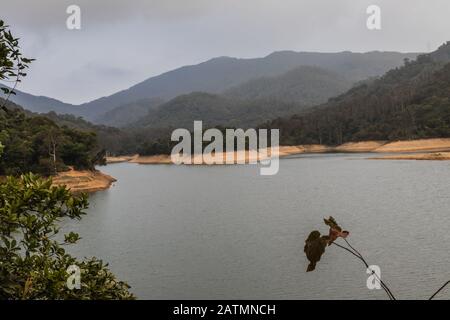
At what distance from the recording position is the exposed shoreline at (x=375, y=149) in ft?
252

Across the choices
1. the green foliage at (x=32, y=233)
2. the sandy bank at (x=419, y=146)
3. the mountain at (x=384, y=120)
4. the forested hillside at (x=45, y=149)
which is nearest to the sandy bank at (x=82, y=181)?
the forested hillside at (x=45, y=149)

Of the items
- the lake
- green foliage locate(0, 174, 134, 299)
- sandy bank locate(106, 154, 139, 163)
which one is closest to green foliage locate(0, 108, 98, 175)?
the lake

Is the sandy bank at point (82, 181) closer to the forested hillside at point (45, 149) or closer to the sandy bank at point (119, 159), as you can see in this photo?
the forested hillside at point (45, 149)

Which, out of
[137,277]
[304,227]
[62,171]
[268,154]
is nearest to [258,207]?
[304,227]

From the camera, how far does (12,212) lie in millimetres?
4836

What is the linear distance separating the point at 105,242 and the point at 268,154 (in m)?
89.8

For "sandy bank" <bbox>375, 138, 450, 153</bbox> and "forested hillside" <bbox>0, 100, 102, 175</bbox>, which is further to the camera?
"sandy bank" <bbox>375, 138, 450, 153</bbox>

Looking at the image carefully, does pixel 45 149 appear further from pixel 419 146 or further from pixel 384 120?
pixel 384 120

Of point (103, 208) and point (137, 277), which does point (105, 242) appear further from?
point (103, 208)

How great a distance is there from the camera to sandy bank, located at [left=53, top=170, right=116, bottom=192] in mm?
50188

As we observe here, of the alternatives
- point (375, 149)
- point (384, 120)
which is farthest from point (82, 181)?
point (384, 120)

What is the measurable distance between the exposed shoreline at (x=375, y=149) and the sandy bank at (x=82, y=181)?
46008mm

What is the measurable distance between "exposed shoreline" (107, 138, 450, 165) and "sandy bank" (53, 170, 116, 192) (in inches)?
1811

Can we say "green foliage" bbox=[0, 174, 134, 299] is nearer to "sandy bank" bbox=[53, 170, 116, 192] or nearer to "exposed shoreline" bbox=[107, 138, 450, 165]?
"sandy bank" bbox=[53, 170, 116, 192]
